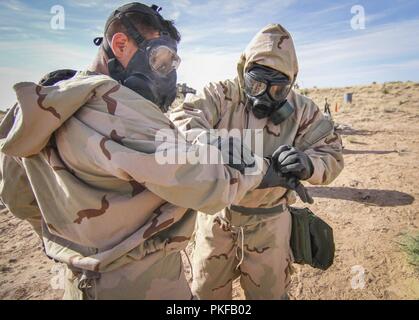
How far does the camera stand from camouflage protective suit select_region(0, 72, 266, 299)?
1.12 metres

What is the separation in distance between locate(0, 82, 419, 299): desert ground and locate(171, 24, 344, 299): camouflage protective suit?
1.10 metres

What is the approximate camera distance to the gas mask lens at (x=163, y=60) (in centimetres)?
161

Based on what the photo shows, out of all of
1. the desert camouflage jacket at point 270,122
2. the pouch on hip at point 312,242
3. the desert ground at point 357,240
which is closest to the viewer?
the desert camouflage jacket at point 270,122

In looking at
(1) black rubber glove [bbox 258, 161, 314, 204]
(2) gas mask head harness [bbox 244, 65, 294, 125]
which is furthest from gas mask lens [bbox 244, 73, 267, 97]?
(1) black rubber glove [bbox 258, 161, 314, 204]

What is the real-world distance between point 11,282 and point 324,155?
3634 millimetres

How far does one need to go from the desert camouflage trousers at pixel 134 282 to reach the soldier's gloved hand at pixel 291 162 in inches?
34.4

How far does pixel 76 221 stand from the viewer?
1245 mm

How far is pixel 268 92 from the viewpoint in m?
2.37

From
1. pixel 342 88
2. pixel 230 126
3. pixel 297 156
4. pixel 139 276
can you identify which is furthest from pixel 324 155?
pixel 342 88

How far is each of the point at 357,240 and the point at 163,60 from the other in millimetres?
4006

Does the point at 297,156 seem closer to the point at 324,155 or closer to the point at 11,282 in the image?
Answer: the point at 324,155

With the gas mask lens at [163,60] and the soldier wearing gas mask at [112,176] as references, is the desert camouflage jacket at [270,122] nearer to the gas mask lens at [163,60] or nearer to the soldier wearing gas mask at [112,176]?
the gas mask lens at [163,60]

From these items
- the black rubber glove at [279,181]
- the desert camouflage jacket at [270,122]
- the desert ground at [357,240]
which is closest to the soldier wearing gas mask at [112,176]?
the black rubber glove at [279,181]
